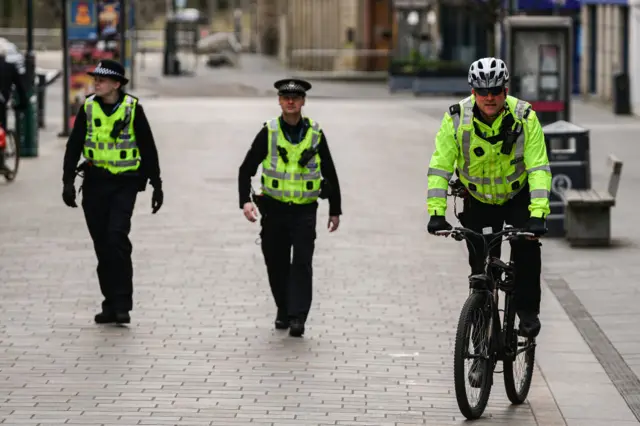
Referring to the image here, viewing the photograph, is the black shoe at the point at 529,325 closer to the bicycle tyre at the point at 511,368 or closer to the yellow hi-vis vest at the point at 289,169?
the bicycle tyre at the point at 511,368

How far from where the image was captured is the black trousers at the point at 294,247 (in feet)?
34.4

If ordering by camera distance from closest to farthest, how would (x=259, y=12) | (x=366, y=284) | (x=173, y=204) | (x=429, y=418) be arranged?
(x=429, y=418) → (x=366, y=284) → (x=173, y=204) → (x=259, y=12)

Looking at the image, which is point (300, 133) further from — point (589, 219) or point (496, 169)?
point (589, 219)

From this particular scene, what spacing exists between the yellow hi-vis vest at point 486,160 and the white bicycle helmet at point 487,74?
201mm

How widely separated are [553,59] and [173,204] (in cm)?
719

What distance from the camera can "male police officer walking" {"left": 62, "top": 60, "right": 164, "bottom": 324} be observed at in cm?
1079

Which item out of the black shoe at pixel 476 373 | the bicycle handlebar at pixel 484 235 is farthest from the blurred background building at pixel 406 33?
the black shoe at pixel 476 373

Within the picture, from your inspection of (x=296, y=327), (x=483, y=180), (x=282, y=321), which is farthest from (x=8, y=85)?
(x=483, y=180)

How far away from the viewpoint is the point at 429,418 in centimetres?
823

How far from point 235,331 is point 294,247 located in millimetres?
643

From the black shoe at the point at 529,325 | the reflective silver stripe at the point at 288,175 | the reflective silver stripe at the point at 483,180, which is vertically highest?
the reflective silver stripe at the point at 483,180

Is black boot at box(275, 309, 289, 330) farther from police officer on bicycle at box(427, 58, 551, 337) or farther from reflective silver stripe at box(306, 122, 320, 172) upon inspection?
police officer on bicycle at box(427, 58, 551, 337)

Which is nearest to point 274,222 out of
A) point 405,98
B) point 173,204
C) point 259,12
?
point 173,204

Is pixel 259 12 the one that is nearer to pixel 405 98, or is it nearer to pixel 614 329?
pixel 405 98
